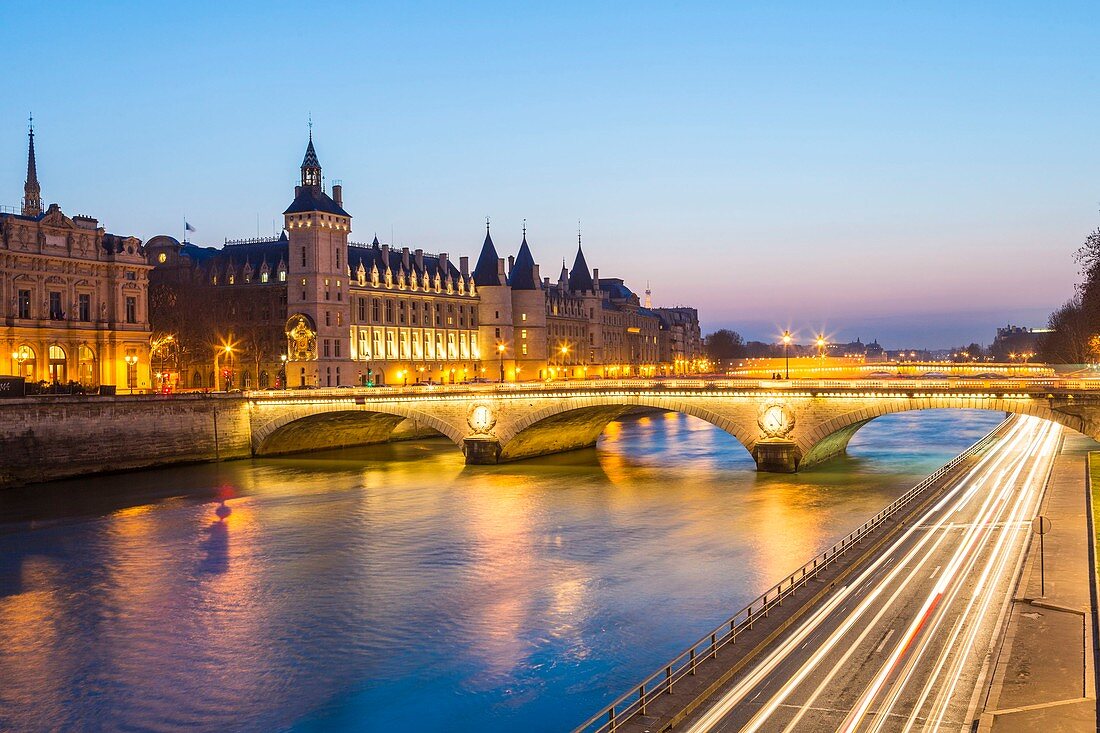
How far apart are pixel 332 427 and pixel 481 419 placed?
19177 mm

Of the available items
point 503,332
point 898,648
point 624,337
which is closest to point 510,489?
point 898,648

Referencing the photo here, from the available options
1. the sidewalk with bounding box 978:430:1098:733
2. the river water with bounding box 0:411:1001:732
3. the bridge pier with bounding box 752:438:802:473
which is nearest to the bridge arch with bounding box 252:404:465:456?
the river water with bounding box 0:411:1001:732

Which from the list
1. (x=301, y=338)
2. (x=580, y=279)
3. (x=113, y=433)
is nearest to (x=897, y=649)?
(x=113, y=433)

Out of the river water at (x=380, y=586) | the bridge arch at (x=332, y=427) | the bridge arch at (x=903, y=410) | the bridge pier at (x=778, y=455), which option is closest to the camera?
the river water at (x=380, y=586)

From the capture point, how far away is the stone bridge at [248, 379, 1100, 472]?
55.2 metres

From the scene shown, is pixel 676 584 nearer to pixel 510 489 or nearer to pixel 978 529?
pixel 978 529

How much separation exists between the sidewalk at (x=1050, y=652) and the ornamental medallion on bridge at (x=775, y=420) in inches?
1109

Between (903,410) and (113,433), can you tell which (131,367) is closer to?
(113,433)

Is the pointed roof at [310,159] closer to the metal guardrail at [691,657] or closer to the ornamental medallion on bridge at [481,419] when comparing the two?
the ornamental medallion on bridge at [481,419]

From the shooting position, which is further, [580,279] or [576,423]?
[580,279]

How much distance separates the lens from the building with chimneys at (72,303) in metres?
76.6

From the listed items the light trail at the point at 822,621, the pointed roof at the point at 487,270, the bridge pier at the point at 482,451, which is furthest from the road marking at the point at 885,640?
the pointed roof at the point at 487,270

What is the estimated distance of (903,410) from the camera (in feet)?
193

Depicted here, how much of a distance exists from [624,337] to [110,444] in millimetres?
132884
